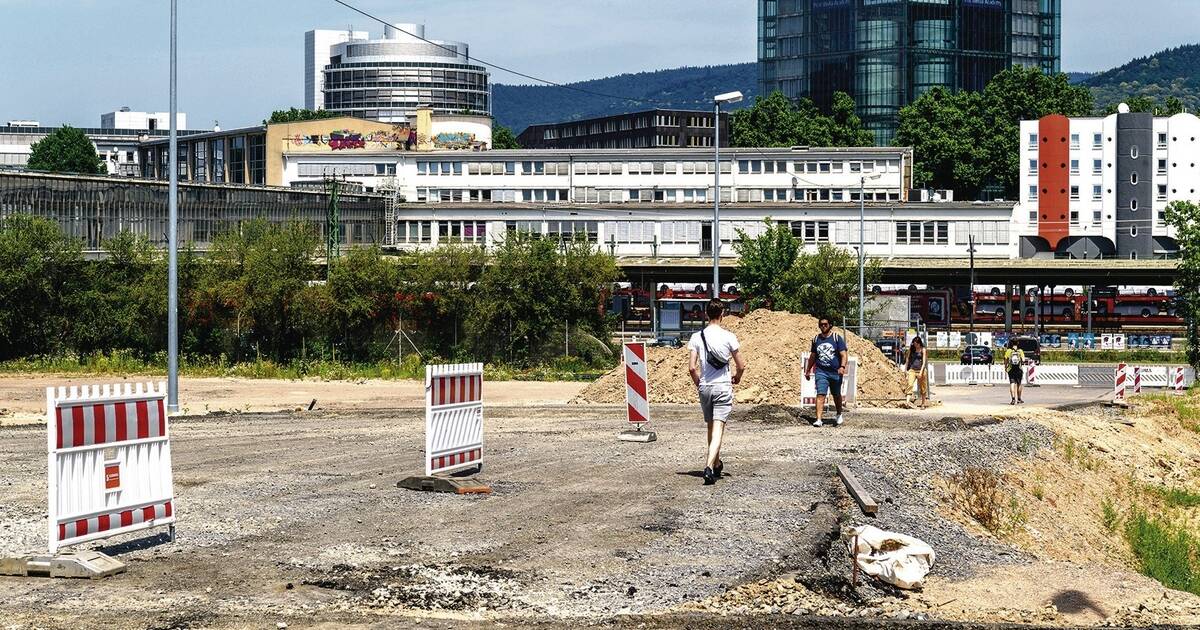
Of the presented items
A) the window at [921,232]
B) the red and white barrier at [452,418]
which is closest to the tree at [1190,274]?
the window at [921,232]

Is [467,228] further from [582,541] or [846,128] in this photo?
[582,541]

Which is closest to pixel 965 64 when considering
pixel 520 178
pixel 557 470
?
pixel 520 178

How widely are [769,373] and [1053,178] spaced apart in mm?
103041

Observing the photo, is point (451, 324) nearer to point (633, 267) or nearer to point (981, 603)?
point (633, 267)

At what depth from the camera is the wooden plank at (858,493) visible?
13.3 m

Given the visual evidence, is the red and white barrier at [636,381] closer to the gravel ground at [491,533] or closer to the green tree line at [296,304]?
the gravel ground at [491,533]

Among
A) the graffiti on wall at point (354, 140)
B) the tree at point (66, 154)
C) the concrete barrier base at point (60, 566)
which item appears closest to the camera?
the concrete barrier base at point (60, 566)

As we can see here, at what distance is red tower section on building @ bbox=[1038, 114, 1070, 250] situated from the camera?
127 meters

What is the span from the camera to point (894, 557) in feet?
34.8

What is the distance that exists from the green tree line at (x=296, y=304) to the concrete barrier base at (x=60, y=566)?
134 feet

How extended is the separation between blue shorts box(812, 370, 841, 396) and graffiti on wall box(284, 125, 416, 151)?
93637 mm

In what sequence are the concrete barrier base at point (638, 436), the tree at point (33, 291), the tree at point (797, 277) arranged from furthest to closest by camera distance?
the tree at point (797, 277), the tree at point (33, 291), the concrete barrier base at point (638, 436)

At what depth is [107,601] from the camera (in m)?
9.55

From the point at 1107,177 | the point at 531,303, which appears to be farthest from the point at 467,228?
the point at 1107,177
